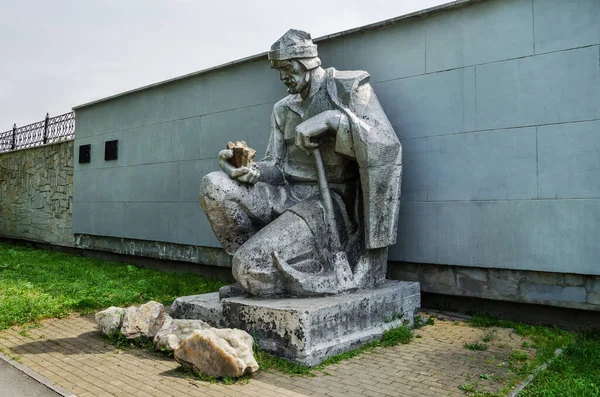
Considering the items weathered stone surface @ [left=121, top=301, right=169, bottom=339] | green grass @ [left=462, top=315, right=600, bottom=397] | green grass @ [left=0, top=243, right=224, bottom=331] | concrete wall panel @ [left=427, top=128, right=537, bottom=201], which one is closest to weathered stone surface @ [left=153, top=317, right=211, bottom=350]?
weathered stone surface @ [left=121, top=301, right=169, bottom=339]

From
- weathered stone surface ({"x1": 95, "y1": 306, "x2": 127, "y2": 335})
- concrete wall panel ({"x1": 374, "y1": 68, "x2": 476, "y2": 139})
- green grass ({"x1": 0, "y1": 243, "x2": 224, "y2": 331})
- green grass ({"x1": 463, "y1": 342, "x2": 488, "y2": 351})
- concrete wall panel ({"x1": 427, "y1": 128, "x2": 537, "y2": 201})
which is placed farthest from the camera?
green grass ({"x1": 0, "y1": 243, "x2": 224, "y2": 331})

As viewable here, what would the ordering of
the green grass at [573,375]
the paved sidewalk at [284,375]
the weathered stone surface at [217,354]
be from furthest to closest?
1. the weathered stone surface at [217,354]
2. the paved sidewalk at [284,375]
3. the green grass at [573,375]

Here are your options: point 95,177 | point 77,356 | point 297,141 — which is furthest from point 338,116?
point 95,177

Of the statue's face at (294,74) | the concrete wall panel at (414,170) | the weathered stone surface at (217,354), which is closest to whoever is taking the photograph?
the weathered stone surface at (217,354)

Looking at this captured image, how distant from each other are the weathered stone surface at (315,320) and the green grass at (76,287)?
2216 millimetres

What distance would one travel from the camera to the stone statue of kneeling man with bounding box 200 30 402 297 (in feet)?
12.8

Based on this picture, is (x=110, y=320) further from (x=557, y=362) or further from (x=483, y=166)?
(x=483, y=166)

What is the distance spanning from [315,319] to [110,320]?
5.93ft

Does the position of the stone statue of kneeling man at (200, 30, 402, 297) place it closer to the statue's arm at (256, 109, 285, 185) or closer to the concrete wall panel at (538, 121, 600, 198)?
the statue's arm at (256, 109, 285, 185)

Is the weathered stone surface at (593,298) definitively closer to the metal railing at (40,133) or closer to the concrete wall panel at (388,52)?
the concrete wall panel at (388,52)

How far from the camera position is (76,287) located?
6.05 meters

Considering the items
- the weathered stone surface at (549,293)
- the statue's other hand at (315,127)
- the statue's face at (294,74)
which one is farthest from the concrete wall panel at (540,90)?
the statue's face at (294,74)

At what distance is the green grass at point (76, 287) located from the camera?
4.95 meters

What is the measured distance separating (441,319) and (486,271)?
0.63 meters
